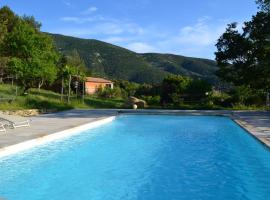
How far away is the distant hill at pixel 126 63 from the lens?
80738mm

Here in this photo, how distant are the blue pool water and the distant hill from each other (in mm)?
59939

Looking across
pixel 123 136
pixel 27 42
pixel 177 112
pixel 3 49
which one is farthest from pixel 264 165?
pixel 3 49

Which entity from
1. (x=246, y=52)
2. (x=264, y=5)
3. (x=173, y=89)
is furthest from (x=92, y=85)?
(x=264, y=5)

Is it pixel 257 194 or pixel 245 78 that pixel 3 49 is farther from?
pixel 257 194

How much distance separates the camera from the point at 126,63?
8556 centimetres

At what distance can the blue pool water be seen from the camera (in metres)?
7.17

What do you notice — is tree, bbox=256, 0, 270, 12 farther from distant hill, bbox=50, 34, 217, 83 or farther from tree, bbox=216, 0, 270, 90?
distant hill, bbox=50, 34, 217, 83

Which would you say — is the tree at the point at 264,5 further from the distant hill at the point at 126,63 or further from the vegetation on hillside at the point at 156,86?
the distant hill at the point at 126,63

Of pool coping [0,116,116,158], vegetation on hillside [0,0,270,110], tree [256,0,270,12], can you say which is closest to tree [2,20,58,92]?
vegetation on hillside [0,0,270,110]

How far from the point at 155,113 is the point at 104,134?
35.8 feet

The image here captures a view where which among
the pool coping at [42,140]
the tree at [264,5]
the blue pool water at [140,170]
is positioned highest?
the tree at [264,5]

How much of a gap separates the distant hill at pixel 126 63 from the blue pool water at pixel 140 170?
2360 inches

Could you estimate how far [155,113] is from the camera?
88.1ft

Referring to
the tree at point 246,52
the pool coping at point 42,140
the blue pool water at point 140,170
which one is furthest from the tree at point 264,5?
the pool coping at point 42,140
